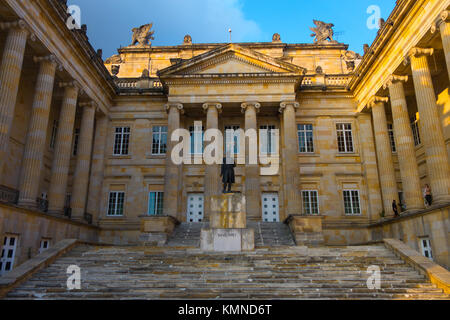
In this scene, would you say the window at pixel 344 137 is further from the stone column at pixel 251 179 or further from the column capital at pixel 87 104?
the column capital at pixel 87 104

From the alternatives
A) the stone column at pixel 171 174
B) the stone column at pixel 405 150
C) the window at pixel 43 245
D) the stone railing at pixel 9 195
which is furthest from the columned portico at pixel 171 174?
the stone column at pixel 405 150

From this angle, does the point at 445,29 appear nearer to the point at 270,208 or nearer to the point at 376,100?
the point at 376,100

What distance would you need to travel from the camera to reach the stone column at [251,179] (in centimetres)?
2327

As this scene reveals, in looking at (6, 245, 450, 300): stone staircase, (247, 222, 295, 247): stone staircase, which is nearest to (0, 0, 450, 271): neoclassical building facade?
(247, 222, 295, 247): stone staircase

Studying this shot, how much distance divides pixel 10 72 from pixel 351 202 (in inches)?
879

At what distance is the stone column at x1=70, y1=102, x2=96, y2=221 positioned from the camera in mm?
22891

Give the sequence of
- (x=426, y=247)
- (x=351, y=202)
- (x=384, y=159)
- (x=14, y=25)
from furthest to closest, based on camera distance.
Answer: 1. (x=351, y=202)
2. (x=384, y=159)
3. (x=426, y=247)
4. (x=14, y=25)

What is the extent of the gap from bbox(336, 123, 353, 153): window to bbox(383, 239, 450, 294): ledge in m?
12.4

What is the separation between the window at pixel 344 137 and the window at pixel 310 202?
4.13 m

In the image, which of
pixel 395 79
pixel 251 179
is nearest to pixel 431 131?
pixel 395 79

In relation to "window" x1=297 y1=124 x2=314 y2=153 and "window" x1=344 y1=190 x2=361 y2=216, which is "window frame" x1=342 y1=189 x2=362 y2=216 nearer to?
"window" x1=344 y1=190 x2=361 y2=216

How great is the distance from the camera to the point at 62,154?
21016 mm
